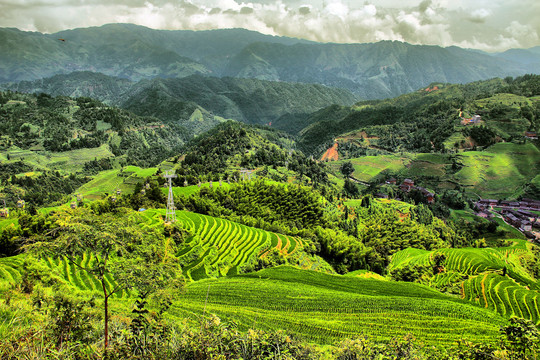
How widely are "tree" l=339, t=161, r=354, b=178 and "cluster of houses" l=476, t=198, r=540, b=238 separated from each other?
1879 inches

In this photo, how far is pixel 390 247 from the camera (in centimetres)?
5488

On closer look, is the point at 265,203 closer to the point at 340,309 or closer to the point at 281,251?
the point at 281,251

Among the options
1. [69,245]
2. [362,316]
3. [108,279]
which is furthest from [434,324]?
[108,279]

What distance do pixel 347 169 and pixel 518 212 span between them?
60.2 meters

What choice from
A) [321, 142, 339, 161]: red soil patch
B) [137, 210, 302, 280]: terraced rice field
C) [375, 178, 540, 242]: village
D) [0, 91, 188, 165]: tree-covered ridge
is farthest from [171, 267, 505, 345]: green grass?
[0, 91, 188, 165]: tree-covered ridge

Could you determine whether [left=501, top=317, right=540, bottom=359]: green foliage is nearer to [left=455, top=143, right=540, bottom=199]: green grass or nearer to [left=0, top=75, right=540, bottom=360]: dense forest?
[left=0, top=75, right=540, bottom=360]: dense forest

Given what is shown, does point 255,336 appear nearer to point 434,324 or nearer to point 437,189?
point 434,324

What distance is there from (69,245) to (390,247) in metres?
54.1

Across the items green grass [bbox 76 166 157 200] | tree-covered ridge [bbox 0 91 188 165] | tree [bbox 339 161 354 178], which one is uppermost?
tree-covered ridge [bbox 0 91 188 165]

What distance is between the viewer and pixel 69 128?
16888 cm

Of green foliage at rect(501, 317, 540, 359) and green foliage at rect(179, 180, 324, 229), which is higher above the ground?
green foliage at rect(501, 317, 540, 359)

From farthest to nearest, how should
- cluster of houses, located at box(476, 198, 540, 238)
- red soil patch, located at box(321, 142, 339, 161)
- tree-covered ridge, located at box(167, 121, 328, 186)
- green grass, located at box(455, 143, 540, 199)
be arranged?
red soil patch, located at box(321, 142, 339, 161) → green grass, located at box(455, 143, 540, 199) → tree-covered ridge, located at box(167, 121, 328, 186) → cluster of houses, located at box(476, 198, 540, 238)

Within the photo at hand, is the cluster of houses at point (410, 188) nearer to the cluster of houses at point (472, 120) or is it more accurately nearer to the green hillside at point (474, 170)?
the green hillside at point (474, 170)

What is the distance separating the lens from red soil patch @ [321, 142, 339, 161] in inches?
6265
